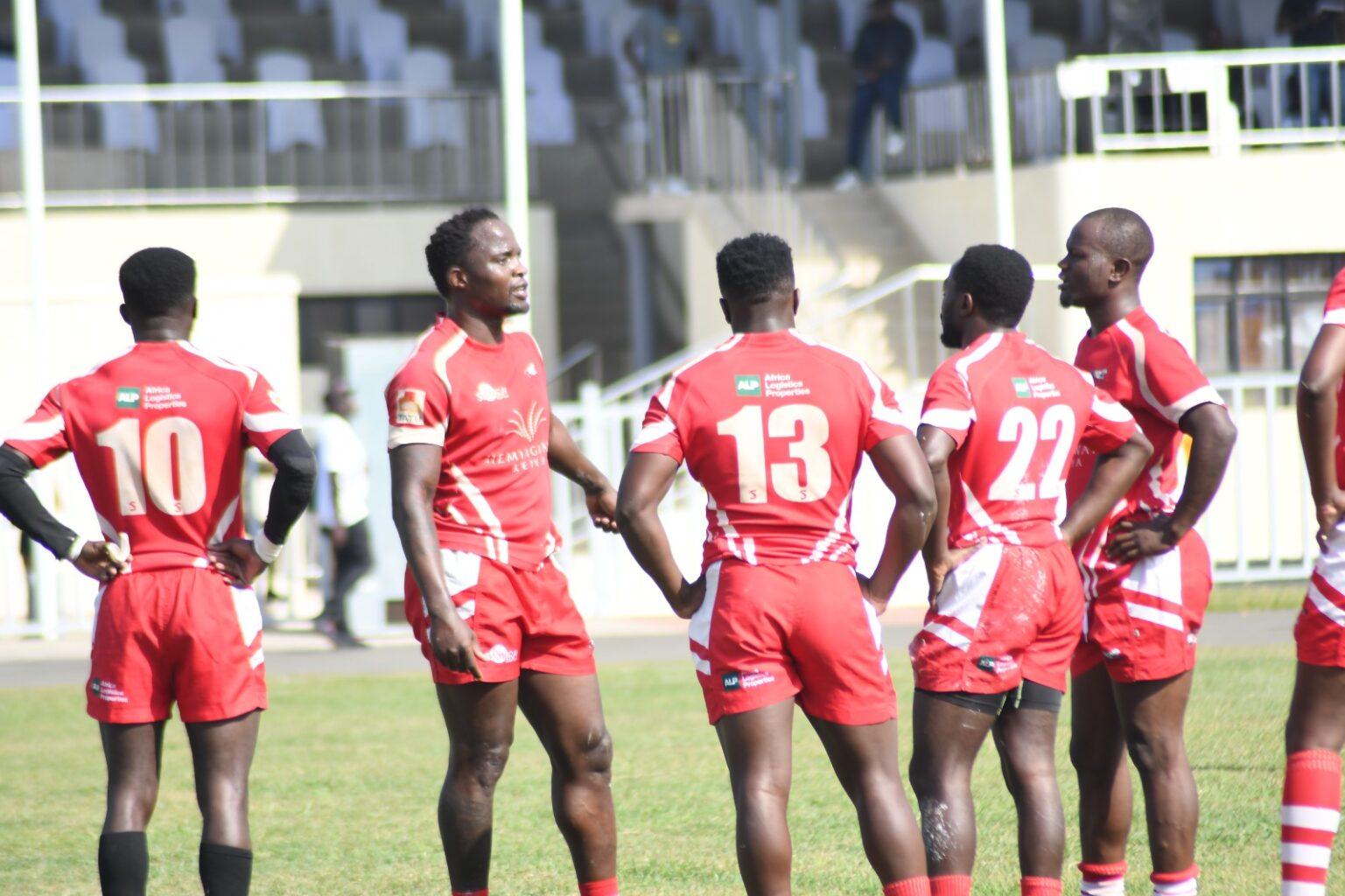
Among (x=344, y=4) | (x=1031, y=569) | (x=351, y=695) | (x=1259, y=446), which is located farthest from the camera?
(x=344, y=4)

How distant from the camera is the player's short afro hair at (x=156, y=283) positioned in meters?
5.33

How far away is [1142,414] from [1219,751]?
11.0ft

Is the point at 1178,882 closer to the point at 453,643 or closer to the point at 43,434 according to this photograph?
the point at 453,643

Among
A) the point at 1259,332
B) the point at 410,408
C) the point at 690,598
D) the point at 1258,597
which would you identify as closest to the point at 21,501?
the point at 410,408

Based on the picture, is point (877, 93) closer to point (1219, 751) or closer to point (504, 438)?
point (1219, 751)

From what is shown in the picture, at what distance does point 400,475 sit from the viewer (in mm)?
5312

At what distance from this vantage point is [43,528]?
5.40 m

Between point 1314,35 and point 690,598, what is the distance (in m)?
17.0

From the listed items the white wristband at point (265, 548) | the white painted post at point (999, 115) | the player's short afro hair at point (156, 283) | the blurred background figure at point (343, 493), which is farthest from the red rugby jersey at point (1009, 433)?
the white painted post at point (999, 115)

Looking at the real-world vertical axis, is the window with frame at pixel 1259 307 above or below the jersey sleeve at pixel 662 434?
above

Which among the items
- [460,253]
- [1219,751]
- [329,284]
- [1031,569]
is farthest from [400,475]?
[329,284]

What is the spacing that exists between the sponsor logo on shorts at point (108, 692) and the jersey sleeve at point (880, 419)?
2193mm

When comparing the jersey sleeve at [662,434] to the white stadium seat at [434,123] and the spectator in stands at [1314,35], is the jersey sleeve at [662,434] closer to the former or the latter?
the spectator in stands at [1314,35]

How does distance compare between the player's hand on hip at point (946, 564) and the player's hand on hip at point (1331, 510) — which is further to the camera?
the player's hand on hip at point (946, 564)
